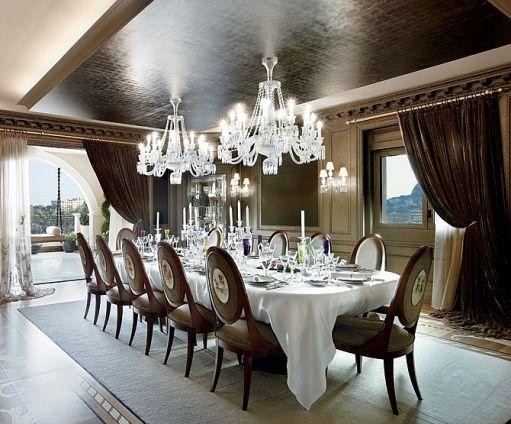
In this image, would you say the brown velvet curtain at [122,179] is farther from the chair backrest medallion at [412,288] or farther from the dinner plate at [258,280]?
the chair backrest medallion at [412,288]

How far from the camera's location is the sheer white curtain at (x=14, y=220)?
231 inches

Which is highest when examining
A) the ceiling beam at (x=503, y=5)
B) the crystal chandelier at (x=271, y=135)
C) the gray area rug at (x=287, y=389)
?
the ceiling beam at (x=503, y=5)

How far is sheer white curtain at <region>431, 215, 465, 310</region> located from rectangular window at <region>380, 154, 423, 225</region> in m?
0.50

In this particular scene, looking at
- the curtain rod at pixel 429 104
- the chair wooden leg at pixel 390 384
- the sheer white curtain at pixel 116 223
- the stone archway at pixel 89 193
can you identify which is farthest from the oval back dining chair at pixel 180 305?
the stone archway at pixel 89 193

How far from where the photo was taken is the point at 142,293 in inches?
148

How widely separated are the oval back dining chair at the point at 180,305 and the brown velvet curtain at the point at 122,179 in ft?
13.9

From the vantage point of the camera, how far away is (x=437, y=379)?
299 centimetres

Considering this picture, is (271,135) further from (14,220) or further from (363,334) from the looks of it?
(14,220)

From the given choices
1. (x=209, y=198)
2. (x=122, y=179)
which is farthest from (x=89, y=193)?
(x=209, y=198)

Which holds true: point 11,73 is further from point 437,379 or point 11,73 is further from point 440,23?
point 437,379

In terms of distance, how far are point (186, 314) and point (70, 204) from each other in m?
12.8

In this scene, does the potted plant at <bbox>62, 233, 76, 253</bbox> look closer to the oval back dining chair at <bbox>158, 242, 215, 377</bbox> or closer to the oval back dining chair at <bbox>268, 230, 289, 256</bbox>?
the oval back dining chair at <bbox>268, 230, 289, 256</bbox>

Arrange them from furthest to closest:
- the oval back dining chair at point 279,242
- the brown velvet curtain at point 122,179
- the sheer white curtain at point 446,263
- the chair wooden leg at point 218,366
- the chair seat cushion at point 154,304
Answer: the brown velvet curtain at point 122,179, the oval back dining chair at point 279,242, the sheer white curtain at point 446,263, the chair seat cushion at point 154,304, the chair wooden leg at point 218,366

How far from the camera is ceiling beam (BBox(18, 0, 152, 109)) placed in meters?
2.80
